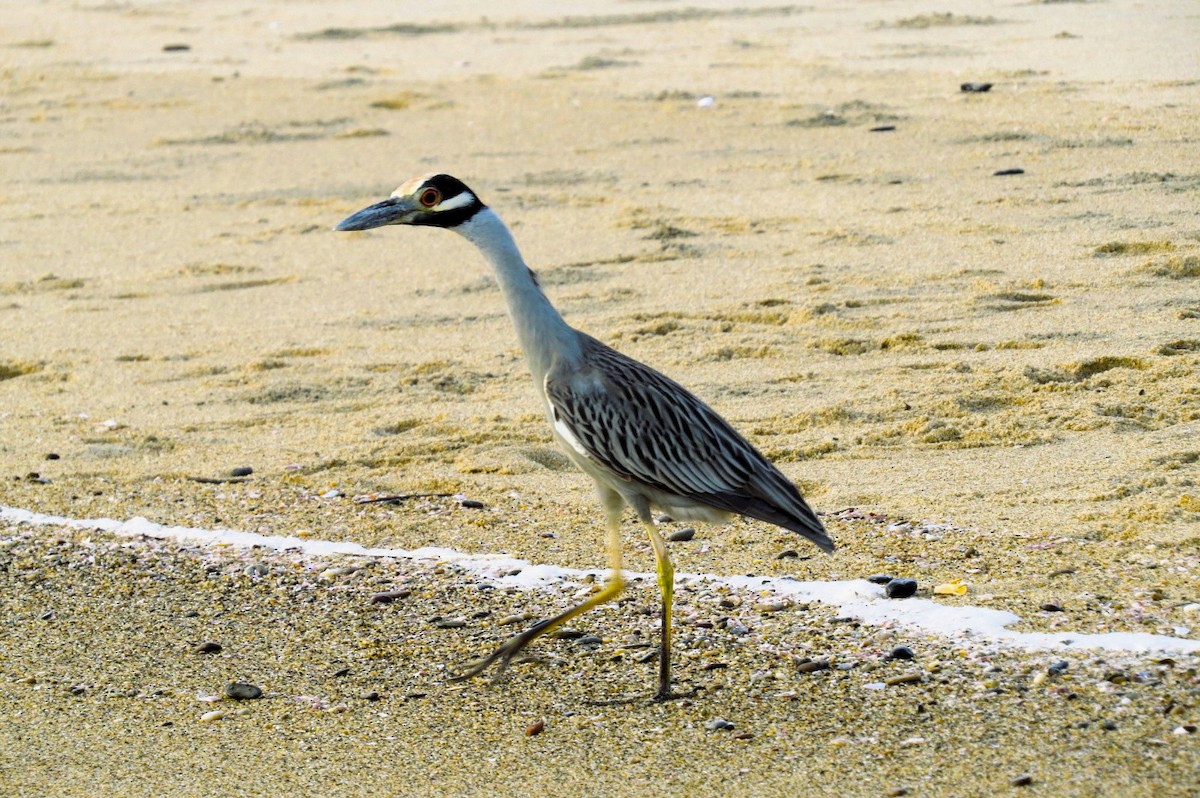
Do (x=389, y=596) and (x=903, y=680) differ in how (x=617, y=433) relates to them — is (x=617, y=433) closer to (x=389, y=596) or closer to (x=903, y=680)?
(x=903, y=680)

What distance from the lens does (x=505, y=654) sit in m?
4.72

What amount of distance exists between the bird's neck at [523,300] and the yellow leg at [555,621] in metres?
0.46

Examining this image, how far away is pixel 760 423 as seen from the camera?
7.11 meters

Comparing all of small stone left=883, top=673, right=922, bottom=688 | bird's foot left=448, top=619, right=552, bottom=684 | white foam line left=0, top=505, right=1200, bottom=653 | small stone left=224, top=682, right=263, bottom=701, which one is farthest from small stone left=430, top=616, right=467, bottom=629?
small stone left=883, top=673, right=922, bottom=688

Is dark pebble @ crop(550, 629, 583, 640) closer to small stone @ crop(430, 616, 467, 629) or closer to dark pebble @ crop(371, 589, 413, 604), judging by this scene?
small stone @ crop(430, 616, 467, 629)

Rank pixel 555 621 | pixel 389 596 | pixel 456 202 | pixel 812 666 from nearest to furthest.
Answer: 1. pixel 812 666
2. pixel 555 621
3. pixel 456 202
4. pixel 389 596

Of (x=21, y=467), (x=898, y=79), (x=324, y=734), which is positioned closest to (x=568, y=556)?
(x=324, y=734)

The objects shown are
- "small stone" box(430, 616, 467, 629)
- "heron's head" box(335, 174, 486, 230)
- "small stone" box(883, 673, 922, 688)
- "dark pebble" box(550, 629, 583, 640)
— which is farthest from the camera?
"small stone" box(430, 616, 467, 629)

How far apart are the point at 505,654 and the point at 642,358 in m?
3.53

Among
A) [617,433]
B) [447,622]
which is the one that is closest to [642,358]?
[447,622]

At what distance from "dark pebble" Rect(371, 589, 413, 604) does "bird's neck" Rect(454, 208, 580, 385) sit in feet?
3.18

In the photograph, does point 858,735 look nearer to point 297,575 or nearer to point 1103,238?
point 297,575

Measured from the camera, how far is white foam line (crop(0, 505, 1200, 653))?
4.62 m

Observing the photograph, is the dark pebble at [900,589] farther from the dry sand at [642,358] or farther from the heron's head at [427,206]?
the heron's head at [427,206]
